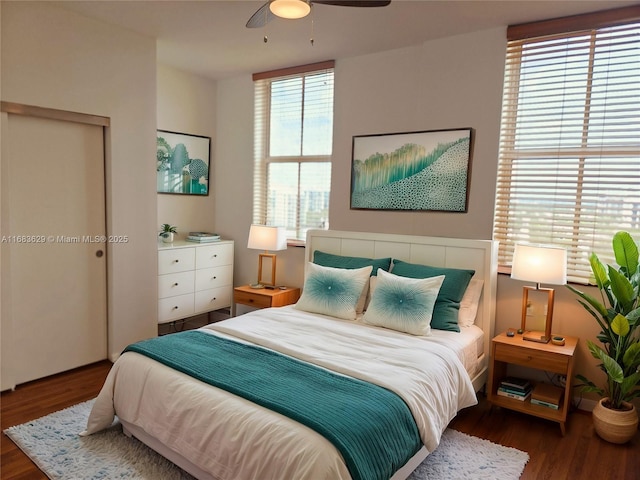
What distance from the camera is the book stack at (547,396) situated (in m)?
2.88

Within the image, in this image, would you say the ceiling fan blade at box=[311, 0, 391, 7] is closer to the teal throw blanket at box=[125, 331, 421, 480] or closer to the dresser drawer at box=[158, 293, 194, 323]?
the teal throw blanket at box=[125, 331, 421, 480]

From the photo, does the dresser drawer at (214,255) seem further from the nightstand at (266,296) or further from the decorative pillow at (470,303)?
the decorative pillow at (470,303)

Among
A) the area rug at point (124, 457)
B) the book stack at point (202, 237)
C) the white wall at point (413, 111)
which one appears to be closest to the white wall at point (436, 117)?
the white wall at point (413, 111)

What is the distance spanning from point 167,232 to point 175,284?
0.58 meters

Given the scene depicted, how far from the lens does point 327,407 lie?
189 centimetres

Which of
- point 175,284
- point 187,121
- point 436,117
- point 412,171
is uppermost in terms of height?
point 187,121

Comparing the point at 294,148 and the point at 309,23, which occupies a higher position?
the point at 309,23

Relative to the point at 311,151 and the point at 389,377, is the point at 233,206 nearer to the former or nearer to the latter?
the point at 311,151

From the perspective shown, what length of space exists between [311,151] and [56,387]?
300cm

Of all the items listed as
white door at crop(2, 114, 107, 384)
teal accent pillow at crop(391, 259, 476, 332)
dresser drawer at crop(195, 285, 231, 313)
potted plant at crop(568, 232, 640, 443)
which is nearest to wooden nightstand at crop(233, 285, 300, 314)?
dresser drawer at crop(195, 285, 231, 313)

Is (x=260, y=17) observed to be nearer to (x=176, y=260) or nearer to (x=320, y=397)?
(x=320, y=397)

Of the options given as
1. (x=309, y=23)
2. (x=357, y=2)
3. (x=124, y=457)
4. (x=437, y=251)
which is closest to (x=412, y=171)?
(x=437, y=251)

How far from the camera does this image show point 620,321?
8.51 feet

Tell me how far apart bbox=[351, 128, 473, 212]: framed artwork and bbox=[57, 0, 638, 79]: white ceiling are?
2.58ft
